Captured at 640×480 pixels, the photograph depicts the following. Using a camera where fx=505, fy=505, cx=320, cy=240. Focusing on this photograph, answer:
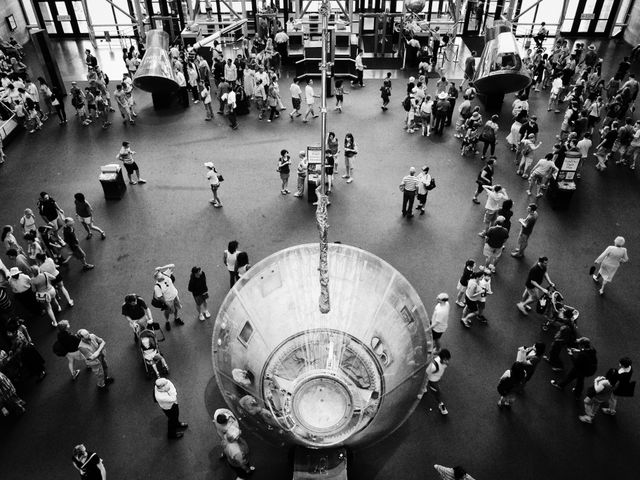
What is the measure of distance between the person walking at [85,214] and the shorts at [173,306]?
366cm

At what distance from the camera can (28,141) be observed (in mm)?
16453

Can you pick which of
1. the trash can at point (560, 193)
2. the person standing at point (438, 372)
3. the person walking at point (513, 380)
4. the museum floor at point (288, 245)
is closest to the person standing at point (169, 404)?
the museum floor at point (288, 245)

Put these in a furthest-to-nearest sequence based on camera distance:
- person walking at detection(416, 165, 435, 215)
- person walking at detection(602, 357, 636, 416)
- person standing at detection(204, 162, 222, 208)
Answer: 1. person standing at detection(204, 162, 222, 208)
2. person walking at detection(416, 165, 435, 215)
3. person walking at detection(602, 357, 636, 416)

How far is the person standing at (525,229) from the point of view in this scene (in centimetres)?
1048

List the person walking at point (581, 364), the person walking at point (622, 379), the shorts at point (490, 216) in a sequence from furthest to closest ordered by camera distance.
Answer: the shorts at point (490, 216) → the person walking at point (581, 364) → the person walking at point (622, 379)

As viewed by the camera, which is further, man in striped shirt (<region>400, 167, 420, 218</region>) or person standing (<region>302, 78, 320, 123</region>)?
person standing (<region>302, 78, 320, 123</region>)

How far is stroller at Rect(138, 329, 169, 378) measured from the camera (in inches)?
325

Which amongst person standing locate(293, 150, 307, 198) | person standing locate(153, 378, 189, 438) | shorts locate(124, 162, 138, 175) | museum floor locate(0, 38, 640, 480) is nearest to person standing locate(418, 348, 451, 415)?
museum floor locate(0, 38, 640, 480)

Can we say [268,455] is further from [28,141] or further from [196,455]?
[28,141]

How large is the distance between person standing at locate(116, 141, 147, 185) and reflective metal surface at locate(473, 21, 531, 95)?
1074 centimetres

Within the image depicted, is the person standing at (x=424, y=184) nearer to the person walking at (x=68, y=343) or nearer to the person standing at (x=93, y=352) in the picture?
the person standing at (x=93, y=352)

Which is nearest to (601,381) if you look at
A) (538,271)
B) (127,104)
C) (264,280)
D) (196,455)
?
(538,271)

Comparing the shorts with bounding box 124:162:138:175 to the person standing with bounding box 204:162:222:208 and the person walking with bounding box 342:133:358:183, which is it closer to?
the person standing with bounding box 204:162:222:208

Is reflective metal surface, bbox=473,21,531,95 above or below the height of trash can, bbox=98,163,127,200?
above
